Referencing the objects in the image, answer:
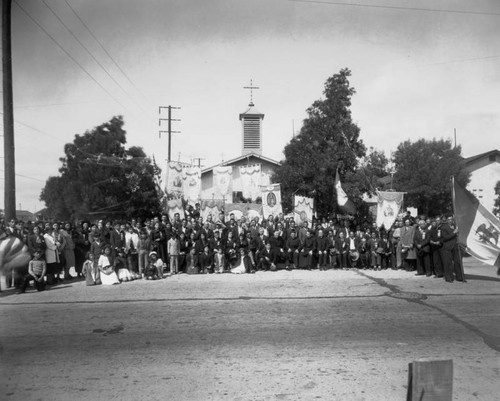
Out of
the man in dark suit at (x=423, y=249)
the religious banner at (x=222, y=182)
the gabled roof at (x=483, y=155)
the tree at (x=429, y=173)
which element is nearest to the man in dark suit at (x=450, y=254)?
the man in dark suit at (x=423, y=249)

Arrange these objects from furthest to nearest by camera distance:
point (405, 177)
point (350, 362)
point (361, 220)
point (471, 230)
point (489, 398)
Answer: point (405, 177)
point (361, 220)
point (471, 230)
point (350, 362)
point (489, 398)

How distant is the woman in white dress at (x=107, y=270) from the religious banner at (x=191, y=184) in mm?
8501

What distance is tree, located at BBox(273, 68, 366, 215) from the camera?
20.1 metres

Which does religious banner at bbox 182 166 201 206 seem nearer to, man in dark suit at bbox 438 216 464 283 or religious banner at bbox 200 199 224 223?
religious banner at bbox 200 199 224 223

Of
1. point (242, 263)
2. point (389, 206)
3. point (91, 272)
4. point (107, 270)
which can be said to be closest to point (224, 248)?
point (242, 263)

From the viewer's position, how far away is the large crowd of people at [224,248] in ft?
41.0

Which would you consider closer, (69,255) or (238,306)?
(238,306)

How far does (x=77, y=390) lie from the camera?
469 centimetres

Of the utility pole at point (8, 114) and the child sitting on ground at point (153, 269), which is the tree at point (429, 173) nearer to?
the child sitting on ground at point (153, 269)

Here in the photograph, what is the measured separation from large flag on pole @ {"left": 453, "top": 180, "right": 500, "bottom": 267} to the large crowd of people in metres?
0.58

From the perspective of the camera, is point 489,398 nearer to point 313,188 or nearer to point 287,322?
point 287,322

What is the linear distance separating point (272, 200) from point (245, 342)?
1408 centimetres

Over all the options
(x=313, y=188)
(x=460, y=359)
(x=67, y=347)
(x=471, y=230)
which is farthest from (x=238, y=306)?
(x=313, y=188)

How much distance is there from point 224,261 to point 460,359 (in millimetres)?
10161
